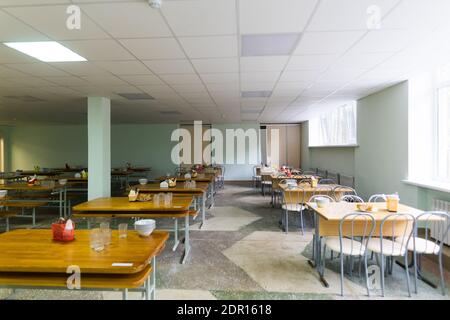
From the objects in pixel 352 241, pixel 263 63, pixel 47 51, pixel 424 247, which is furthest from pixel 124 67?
pixel 424 247

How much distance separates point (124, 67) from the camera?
3.62 meters

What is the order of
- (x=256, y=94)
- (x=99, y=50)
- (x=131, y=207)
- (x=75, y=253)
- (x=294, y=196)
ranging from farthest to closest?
1. (x=256, y=94)
2. (x=294, y=196)
3. (x=131, y=207)
4. (x=99, y=50)
5. (x=75, y=253)

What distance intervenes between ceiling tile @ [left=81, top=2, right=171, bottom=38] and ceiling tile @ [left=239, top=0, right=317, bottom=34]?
0.76 metres

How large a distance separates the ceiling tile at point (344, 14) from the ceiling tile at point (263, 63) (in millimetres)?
867

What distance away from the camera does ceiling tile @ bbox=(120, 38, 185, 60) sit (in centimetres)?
277

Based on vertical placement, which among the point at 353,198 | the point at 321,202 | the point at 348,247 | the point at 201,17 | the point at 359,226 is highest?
the point at 201,17

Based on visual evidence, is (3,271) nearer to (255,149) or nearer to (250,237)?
(250,237)

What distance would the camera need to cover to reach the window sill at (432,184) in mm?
3346

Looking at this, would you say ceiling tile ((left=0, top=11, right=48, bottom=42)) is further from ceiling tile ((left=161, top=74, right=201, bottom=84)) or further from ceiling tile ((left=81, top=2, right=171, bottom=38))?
ceiling tile ((left=161, top=74, right=201, bottom=84))

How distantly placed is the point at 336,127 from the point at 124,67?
6.45 metres

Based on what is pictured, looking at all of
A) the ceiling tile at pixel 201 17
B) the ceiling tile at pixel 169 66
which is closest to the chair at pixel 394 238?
the ceiling tile at pixel 201 17

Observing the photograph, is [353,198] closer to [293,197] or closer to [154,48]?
[293,197]

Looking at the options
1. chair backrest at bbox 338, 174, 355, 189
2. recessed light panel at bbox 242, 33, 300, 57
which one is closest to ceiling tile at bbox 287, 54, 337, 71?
recessed light panel at bbox 242, 33, 300, 57

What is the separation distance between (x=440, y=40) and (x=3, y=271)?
4.35 metres
